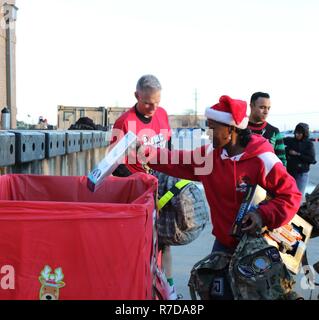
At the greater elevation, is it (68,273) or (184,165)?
(184,165)

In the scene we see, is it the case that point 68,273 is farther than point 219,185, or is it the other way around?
point 219,185

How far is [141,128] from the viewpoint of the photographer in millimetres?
4012

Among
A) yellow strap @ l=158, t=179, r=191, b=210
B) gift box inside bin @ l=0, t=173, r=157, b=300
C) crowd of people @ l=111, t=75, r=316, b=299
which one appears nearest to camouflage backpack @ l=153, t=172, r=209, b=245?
yellow strap @ l=158, t=179, r=191, b=210

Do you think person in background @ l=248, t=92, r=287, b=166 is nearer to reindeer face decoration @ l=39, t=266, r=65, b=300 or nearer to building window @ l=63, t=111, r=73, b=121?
reindeer face decoration @ l=39, t=266, r=65, b=300

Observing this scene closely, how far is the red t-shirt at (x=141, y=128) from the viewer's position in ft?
12.7

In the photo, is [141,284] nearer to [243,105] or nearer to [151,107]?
[243,105]

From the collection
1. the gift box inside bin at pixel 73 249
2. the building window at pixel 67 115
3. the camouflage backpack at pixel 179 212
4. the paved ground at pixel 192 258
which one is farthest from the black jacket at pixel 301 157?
the building window at pixel 67 115

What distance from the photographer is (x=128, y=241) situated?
6.07ft

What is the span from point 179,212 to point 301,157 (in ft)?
16.1

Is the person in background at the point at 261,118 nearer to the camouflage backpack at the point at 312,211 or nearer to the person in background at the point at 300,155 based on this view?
the camouflage backpack at the point at 312,211

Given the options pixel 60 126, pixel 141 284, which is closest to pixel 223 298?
pixel 141 284

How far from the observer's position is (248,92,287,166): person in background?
4945 mm

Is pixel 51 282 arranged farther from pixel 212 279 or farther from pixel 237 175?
pixel 237 175
